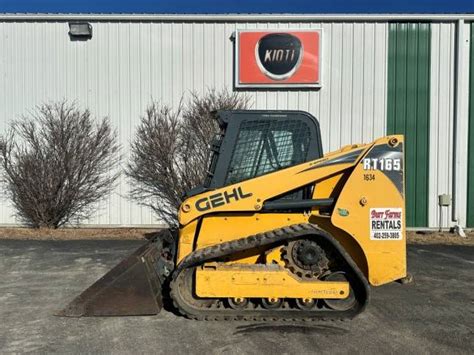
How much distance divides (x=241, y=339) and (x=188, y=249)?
3.90ft

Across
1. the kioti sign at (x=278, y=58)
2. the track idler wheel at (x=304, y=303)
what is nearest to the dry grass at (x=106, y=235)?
the kioti sign at (x=278, y=58)

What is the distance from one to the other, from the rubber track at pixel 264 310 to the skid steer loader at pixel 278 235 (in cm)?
1

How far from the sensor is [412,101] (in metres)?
11.4

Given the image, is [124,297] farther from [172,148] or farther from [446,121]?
[446,121]

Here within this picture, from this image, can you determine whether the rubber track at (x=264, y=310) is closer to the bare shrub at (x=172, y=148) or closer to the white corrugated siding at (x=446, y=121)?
the bare shrub at (x=172, y=148)

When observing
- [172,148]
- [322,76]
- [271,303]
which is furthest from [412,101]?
[271,303]

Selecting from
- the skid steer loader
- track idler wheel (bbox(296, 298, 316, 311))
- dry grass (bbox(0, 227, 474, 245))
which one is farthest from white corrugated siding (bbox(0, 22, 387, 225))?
track idler wheel (bbox(296, 298, 316, 311))

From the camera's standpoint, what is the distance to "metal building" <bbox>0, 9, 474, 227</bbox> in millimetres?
11375

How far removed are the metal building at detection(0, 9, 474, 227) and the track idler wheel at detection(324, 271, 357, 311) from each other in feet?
22.7

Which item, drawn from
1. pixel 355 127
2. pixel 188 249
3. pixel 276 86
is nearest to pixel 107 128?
pixel 276 86

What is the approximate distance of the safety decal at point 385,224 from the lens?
16.4 ft

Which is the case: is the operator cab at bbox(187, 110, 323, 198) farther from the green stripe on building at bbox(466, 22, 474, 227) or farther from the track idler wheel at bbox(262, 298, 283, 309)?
the green stripe on building at bbox(466, 22, 474, 227)

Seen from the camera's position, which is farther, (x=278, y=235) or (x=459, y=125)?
(x=459, y=125)

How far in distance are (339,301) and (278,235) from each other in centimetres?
100
